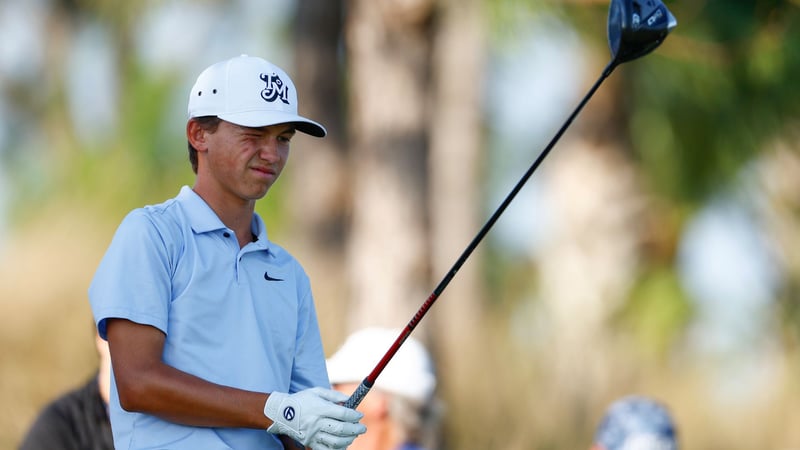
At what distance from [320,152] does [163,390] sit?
31.6 ft

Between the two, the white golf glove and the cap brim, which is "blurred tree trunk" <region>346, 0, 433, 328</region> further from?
the white golf glove

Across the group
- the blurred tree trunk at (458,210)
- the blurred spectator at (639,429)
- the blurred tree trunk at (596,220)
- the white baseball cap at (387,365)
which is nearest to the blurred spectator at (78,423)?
the white baseball cap at (387,365)

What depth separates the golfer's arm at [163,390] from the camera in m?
2.78

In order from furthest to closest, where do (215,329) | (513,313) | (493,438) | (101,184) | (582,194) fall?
(101,184), (582,194), (513,313), (493,438), (215,329)

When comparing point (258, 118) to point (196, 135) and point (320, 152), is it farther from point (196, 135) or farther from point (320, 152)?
point (320, 152)

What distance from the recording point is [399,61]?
9344 millimetres

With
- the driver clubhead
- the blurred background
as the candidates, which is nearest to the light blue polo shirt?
the driver clubhead

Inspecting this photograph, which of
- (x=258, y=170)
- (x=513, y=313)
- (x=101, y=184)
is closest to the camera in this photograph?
(x=258, y=170)

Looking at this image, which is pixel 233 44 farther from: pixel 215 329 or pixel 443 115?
pixel 215 329

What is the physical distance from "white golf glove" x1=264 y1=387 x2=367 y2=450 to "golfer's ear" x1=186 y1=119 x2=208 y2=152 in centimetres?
66

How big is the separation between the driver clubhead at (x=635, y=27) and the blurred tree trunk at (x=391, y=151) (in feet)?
18.3

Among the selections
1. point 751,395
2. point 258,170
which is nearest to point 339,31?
point 751,395

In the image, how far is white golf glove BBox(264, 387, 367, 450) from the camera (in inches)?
111

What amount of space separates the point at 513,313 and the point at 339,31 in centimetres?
415
